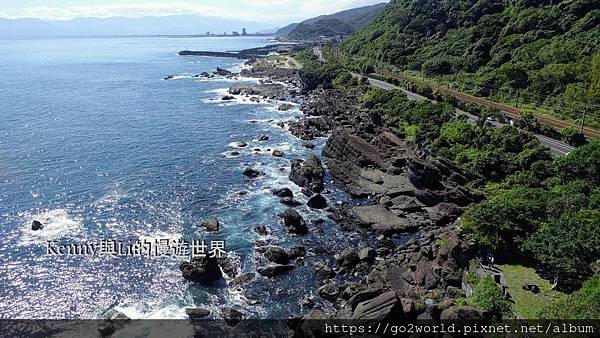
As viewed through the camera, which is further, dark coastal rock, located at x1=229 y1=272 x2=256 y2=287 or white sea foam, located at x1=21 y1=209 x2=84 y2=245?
white sea foam, located at x1=21 y1=209 x2=84 y2=245

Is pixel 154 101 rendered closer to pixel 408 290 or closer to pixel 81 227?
pixel 81 227

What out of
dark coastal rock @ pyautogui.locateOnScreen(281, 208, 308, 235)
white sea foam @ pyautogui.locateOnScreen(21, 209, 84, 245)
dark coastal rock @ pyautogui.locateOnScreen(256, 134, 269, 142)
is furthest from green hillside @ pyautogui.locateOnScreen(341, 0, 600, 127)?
white sea foam @ pyautogui.locateOnScreen(21, 209, 84, 245)

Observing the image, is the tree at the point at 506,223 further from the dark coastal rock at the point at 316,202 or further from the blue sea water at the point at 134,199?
the dark coastal rock at the point at 316,202

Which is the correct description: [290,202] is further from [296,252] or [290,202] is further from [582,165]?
[582,165]

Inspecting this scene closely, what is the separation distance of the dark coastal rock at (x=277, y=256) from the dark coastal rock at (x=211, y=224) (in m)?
8.41

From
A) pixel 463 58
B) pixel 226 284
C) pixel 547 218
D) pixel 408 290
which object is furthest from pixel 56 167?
pixel 463 58

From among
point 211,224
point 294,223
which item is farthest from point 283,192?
point 211,224

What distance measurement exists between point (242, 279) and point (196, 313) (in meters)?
5.60

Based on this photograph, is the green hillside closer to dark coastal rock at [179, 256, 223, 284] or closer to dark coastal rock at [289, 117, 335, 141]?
dark coastal rock at [289, 117, 335, 141]

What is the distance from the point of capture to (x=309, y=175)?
194ft

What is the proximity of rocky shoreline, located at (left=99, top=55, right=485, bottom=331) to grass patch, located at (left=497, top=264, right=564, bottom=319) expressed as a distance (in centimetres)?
302

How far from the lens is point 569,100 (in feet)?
221

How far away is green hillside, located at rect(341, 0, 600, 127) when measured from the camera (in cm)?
7250

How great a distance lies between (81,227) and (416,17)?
144 meters
